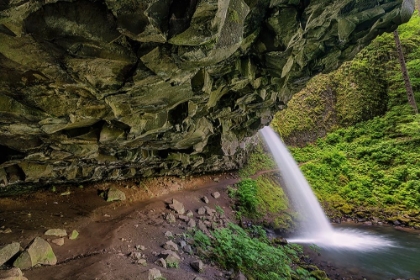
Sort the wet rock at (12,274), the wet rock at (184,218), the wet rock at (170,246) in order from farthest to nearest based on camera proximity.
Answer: the wet rock at (184,218), the wet rock at (170,246), the wet rock at (12,274)

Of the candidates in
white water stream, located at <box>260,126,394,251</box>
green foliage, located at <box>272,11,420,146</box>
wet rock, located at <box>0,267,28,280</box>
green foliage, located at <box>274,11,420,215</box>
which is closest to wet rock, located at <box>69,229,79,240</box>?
wet rock, located at <box>0,267,28,280</box>

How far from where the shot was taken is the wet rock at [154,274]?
17.3ft

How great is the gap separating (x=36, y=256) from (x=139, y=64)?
4910 millimetres

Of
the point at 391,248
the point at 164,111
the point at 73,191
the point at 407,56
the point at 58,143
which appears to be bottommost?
the point at 391,248

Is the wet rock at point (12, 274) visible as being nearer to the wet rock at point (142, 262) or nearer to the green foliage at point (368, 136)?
the wet rock at point (142, 262)

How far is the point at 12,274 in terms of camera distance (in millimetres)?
4523

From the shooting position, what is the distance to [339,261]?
10289 mm

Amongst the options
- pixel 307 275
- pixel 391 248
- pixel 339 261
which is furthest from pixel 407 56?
pixel 307 275

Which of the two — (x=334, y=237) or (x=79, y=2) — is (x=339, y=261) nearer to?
(x=334, y=237)

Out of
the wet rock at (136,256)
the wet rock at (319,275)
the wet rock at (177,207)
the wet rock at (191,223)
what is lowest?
the wet rock at (319,275)

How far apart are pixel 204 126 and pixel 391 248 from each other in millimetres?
11122

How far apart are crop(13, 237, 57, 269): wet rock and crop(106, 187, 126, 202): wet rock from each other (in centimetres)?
333

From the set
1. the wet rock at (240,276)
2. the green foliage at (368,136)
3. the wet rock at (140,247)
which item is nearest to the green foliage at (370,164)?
the green foliage at (368,136)

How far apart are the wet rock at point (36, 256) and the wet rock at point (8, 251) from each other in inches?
6.2
